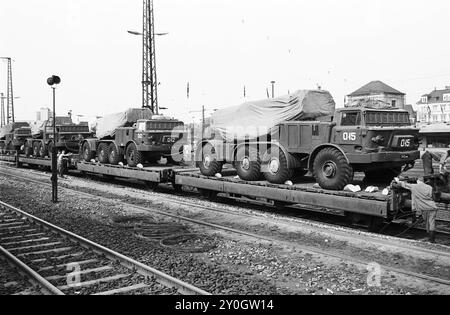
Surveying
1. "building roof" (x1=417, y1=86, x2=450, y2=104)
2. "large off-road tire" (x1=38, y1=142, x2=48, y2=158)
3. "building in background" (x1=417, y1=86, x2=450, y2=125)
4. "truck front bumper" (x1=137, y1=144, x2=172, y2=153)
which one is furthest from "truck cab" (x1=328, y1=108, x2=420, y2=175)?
"building roof" (x1=417, y1=86, x2=450, y2=104)

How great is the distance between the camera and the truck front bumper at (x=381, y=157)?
10.1 meters

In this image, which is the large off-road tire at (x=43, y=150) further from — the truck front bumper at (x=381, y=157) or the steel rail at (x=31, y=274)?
the truck front bumper at (x=381, y=157)

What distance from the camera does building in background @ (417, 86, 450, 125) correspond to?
90812mm

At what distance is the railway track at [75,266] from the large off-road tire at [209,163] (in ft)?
18.7

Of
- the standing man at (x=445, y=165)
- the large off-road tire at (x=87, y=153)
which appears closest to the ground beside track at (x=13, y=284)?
the standing man at (x=445, y=165)

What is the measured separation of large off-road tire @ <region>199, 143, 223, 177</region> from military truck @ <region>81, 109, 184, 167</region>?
125 inches

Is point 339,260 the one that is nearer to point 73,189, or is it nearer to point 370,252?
point 370,252

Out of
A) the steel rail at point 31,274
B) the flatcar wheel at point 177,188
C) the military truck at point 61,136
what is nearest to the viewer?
the steel rail at point 31,274

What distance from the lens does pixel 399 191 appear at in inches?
374

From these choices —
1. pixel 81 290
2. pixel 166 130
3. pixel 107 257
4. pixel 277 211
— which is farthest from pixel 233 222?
pixel 166 130

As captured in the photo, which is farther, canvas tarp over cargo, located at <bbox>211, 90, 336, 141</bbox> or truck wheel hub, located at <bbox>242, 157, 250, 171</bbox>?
truck wheel hub, located at <bbox>242, 157, 250, 171</bbox>

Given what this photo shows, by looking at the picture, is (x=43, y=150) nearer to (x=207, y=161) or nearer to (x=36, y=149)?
(x=36, y=149)

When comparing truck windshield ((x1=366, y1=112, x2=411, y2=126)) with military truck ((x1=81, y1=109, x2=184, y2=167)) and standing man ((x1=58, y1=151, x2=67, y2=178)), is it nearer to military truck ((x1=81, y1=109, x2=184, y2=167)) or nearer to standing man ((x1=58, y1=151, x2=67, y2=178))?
military truck ((x1=81, y1=109, x2=184, y2=167))

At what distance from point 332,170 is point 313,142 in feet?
3.30
